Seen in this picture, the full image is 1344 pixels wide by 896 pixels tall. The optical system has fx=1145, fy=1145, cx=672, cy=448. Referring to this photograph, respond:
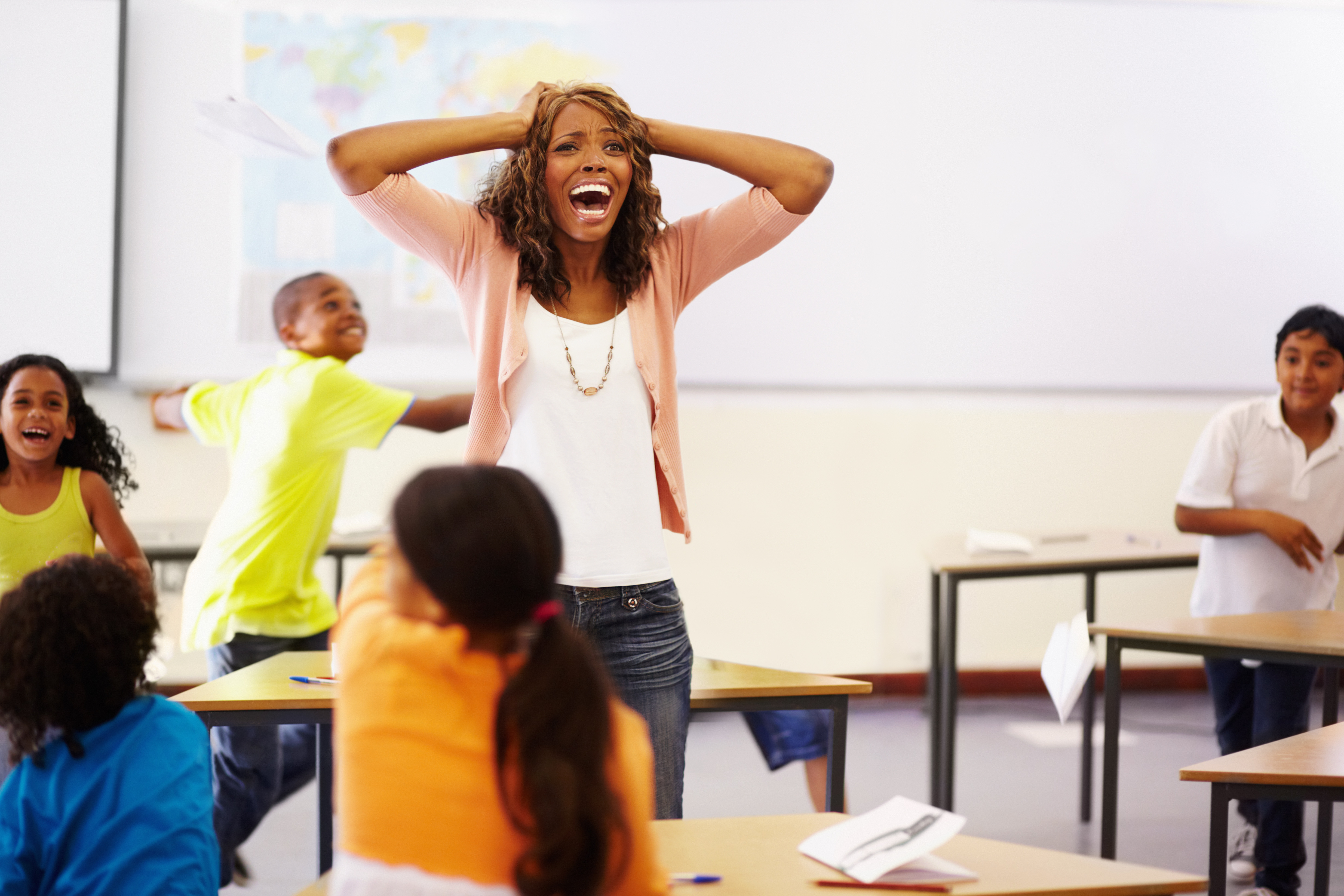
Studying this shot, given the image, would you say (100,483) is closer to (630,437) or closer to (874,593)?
(630,437)

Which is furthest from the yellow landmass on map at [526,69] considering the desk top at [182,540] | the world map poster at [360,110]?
the desk top at [182,540]

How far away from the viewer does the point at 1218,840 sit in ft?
5.81

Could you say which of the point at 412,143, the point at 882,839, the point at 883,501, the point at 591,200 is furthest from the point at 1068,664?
the point at 883,501

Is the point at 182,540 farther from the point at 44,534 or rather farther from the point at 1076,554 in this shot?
the point at 1076,554

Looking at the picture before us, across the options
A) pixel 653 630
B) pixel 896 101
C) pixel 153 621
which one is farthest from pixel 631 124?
pixel 896 101

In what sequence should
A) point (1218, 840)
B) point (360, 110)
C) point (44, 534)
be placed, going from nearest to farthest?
1. point (1218, 840)
2. point (44, 534)
3. point (360, 110)

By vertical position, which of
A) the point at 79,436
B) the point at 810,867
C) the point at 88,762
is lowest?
the point at 810,867

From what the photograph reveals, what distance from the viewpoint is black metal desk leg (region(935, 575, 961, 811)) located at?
3291 mm

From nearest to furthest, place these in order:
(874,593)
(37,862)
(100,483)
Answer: (37,862) → (100,483) → (874,593)

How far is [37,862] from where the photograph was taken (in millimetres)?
1294

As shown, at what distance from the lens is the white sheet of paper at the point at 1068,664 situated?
164 centimetres

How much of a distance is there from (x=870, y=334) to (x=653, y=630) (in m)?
3.18

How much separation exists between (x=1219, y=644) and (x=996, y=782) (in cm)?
140

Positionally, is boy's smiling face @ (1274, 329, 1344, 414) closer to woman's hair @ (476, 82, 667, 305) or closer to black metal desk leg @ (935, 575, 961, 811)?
black metal desk leg @ (935, 575, 961, 811)
